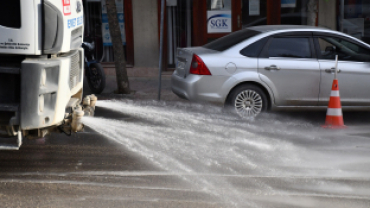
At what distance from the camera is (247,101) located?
27.6 feet

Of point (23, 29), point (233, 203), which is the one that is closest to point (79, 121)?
point (23, 29)

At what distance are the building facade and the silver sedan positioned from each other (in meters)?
6.03

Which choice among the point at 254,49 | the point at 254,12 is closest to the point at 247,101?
the point at 254,49

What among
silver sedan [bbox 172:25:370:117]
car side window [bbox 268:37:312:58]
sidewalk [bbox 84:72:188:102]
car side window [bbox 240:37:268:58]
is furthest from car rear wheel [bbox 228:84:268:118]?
sidewalk [bbox 84:72:188:102]

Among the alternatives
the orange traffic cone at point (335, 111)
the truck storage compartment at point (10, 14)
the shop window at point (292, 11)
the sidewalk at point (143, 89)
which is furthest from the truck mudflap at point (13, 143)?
the shop window at point (292, 11)

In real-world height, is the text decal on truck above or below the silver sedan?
above

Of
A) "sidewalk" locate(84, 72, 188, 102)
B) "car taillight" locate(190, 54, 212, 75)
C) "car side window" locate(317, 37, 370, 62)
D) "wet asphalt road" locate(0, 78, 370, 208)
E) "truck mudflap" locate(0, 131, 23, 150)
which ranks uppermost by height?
"car side window" locate(317, 37, 370, 62)

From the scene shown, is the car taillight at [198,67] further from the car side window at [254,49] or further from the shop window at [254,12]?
the shop window at [254,12]

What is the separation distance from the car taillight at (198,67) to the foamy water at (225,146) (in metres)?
0.71

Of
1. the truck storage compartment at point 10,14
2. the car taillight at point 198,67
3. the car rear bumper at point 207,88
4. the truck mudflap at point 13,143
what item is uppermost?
the truck storage compartment at point 10,14

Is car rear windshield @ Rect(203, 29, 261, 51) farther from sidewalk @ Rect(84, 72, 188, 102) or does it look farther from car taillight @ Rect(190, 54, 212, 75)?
sidewalk @ Rect(84, 72, 188, 102)

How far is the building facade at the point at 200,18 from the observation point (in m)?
14.5

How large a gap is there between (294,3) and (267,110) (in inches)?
277

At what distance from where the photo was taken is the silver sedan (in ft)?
26.9
